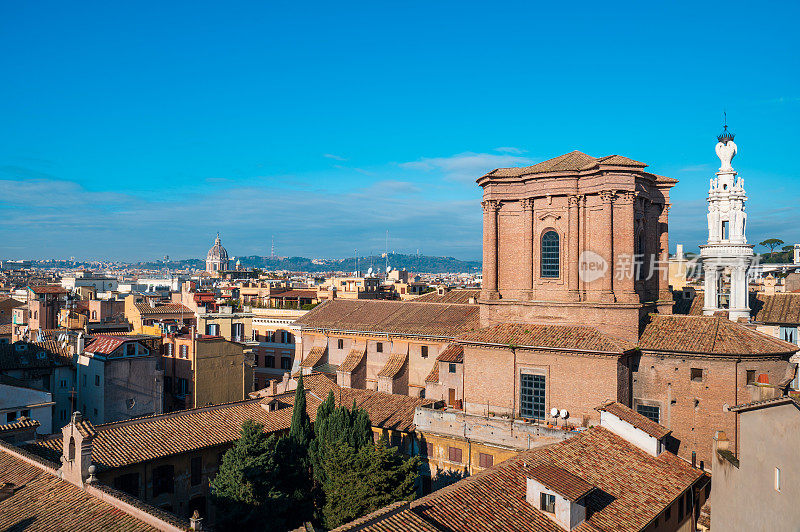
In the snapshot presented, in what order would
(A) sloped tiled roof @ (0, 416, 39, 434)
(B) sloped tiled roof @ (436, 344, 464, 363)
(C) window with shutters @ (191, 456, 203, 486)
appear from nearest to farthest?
(A) sloped tiled roof @ (0, 416, 39, 434) < (C) window with shutters @ (191, 456, 203, 486) < (B) sloped tiled roof @ (436, 344, 464, 363)

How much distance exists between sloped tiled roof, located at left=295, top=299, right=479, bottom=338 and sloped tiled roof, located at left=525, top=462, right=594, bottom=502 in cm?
1942

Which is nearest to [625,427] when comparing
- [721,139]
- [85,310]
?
[721,139]

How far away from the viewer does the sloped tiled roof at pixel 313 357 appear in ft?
148

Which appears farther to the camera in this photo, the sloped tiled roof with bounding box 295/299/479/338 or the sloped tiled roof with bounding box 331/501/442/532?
the sloped tiled roof with bounding box 295/299/479/338

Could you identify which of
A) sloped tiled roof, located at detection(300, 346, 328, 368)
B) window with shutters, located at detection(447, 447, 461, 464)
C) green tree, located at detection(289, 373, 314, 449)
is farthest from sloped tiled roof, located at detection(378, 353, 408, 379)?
green tree, located at detection(289, 373, 314, 449)

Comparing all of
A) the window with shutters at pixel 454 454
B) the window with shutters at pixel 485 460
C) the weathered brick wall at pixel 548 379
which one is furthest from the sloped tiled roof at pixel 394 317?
the window with shutters at pixel 485 460

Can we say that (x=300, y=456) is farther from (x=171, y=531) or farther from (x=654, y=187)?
(x=654, y=187)

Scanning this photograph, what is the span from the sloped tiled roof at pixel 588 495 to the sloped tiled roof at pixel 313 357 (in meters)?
24.1

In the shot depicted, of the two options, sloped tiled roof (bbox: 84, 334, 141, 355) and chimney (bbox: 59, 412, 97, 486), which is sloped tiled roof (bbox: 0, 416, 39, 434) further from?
sloped tiled roof (bbox: 84, 334, 141, 355)

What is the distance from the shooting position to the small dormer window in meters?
18.6

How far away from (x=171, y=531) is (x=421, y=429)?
1627 cm

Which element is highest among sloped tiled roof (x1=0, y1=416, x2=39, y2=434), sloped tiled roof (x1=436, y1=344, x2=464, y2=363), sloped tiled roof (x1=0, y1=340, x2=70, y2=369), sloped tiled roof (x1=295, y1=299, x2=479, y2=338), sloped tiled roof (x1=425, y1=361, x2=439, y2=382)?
sloped tiled roof (x1=295, y1=299, x2=479, y2=338)

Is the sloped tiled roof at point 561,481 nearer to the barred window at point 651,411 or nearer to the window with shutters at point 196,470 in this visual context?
the barred window at point 651,411

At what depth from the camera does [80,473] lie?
19688mm
